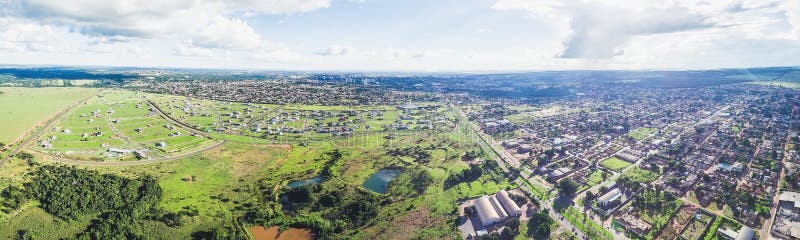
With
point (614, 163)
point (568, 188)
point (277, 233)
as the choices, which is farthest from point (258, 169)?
point (614, 163)

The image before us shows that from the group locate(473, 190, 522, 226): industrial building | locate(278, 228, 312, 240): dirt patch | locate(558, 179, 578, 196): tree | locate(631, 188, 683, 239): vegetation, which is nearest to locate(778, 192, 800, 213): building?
locate(631, 188, 683, 239): vegetation

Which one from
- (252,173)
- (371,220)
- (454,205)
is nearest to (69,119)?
(252,173)

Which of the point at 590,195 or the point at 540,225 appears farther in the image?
the point at 590,195

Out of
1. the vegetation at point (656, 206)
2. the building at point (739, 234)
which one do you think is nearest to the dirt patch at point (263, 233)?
the vegetation at point (656, 206)

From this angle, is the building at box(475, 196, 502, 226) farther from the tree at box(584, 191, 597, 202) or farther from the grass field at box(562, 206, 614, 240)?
the tree at box(584, 191, 597, 202)

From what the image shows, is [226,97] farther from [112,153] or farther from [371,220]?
[371,220]

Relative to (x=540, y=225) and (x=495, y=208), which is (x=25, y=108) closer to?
(x=495, y=208)

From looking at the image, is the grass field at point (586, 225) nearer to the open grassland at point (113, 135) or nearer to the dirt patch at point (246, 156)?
the dirt patch at point (246, 156)
